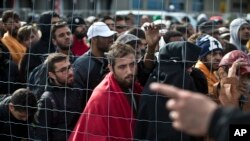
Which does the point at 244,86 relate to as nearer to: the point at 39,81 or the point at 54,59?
the point at 54,59

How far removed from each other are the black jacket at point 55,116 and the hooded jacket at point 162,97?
26.8 inches

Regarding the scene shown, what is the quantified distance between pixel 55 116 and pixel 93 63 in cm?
89

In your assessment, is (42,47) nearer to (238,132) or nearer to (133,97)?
(133,97)

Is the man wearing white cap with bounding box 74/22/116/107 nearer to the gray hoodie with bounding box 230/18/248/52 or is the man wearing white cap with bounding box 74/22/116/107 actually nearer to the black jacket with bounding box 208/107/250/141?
the gray hoodie with bounding box 230/18/248/52

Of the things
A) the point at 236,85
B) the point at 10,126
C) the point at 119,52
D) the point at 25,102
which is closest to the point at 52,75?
the point at 25,102

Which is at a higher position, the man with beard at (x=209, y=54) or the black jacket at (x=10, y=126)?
the man with beard at (x=209, y=54)

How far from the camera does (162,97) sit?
420cm

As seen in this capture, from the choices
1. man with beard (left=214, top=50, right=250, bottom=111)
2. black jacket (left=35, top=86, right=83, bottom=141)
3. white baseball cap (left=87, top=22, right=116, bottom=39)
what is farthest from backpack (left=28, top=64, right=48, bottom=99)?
man with beard (left=214, top=50, right=250, bottom=111)

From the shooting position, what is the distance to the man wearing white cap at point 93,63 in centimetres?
518

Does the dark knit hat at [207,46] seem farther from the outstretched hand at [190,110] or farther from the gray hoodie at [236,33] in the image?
the outstretched hand at [190,110]

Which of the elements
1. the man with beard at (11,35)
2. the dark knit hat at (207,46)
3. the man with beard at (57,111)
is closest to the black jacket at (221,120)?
the man with beard at (57,111)

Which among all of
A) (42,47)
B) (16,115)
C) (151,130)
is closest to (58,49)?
(42,47)

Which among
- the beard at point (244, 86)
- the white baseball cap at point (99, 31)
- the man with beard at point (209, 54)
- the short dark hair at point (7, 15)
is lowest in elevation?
the beard at point (244, 86)

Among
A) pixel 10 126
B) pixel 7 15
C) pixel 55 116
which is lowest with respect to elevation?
pixel 10 126
